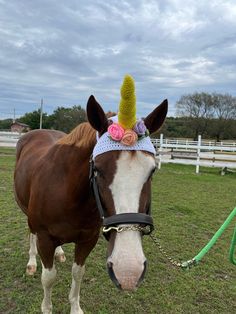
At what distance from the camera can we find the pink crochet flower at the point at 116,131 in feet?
6.11

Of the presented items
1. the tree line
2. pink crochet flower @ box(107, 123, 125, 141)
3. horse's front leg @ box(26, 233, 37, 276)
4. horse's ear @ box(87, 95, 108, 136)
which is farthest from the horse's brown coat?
the tree line

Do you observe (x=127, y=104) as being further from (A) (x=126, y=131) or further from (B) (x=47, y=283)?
(B) (x=47, y=283)

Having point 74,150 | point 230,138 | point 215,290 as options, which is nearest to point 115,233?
point 74,150

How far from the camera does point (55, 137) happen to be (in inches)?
166

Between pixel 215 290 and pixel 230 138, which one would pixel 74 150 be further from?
pixel 230 138

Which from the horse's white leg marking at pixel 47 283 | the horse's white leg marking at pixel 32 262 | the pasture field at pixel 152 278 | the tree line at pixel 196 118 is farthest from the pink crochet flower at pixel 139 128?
the tree line at pixel 196 118

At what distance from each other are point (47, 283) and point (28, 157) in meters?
1.41

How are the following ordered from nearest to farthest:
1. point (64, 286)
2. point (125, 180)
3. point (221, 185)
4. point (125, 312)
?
point (125, 180) → point (125, 312) → point (64, 286) → point (221, 185)

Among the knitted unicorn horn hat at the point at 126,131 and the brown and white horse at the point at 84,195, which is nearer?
the brown and white horse at the point at 84,195

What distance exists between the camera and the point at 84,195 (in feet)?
8.22

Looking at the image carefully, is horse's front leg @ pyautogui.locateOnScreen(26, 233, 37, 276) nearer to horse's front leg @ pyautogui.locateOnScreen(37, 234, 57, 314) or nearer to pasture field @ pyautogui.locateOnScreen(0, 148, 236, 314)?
pasture field @ pyautogui.locateOnScreen(0, 148, 236, 314)

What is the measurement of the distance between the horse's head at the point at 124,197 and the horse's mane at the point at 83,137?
0.37 metres

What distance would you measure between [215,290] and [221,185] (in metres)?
7.52

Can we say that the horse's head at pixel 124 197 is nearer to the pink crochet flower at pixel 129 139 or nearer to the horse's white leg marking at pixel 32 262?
the pink crochet flower at pixel 129 139
